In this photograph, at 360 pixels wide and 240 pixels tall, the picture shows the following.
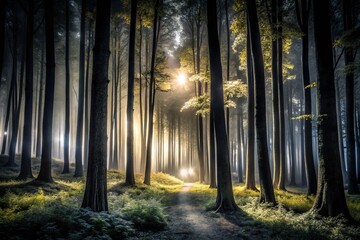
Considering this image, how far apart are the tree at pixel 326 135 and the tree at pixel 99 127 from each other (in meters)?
6.41

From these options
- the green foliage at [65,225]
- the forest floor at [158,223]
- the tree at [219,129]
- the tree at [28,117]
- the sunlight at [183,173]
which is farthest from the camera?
the sunlight at [183,173]

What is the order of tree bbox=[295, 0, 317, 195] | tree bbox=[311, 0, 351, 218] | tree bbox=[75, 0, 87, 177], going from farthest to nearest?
tree bbox=[75, 0, 87, 177] → tree bbox=[295, 0, 317, 195] → tree bbox=[311, 0, 351, 218]

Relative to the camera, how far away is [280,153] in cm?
1390

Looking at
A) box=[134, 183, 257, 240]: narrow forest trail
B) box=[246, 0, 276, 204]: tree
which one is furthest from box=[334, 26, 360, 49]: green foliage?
box=[134, 183, 257, 240]: narrow forest trail

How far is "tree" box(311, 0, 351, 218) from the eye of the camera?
21.1 ft

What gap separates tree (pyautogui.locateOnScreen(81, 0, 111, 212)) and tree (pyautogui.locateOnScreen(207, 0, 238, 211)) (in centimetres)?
435

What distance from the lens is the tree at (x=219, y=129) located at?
338 inches

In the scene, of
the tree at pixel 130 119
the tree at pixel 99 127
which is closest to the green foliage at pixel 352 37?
the tree at pixel 99 127

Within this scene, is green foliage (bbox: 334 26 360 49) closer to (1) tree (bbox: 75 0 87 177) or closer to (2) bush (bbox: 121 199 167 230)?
(2) bush (bbox: 121 199 167 230)

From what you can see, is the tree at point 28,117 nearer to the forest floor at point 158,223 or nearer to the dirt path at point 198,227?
the forest floor at point 158,223

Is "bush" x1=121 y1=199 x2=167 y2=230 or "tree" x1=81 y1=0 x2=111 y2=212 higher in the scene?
"tree" x1=81 y1=0 x2=111 y2=212

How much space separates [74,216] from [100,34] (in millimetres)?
5283

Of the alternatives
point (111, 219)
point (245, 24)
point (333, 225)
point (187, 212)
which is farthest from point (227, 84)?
point (111, 219)

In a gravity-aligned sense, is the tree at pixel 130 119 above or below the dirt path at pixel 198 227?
above
